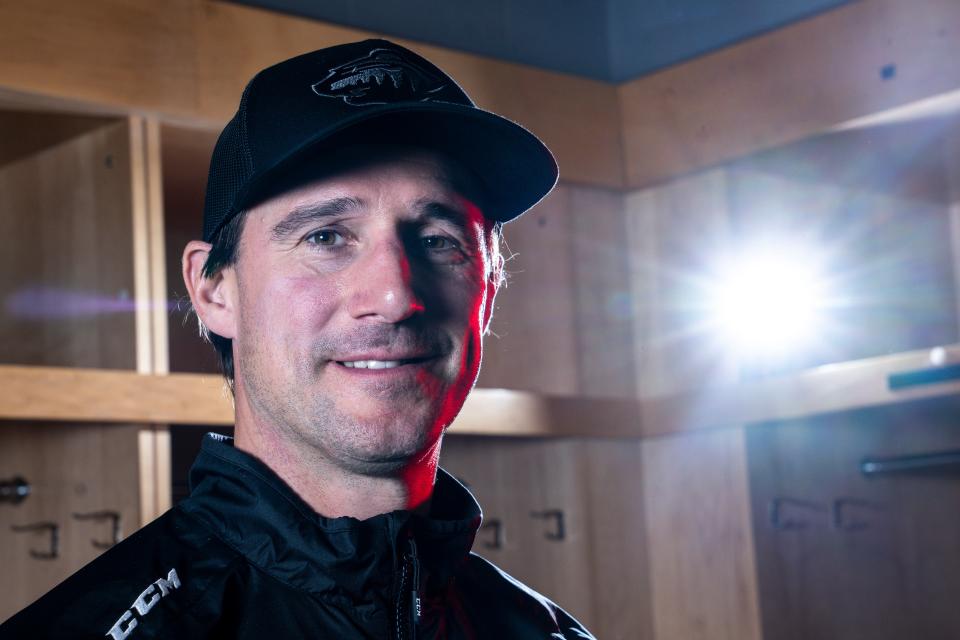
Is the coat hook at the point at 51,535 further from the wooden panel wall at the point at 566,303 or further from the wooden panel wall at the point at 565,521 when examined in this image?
the wooden panel wall at the point at 566,303

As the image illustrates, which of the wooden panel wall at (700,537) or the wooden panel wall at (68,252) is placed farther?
the wooden panel wall at (700,537)

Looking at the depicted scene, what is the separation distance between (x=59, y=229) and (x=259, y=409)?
1317 millimetres

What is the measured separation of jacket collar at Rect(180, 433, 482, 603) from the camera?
3.51 feet

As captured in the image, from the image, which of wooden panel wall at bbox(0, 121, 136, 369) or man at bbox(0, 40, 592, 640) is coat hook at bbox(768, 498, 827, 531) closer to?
wooden panel wall at bbox(0, 121, 136, 369)

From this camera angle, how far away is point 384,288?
110 cm

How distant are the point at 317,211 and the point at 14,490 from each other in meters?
1.29

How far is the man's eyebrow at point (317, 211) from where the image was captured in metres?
1.13

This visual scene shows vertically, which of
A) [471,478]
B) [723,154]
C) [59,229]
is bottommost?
[471,478]

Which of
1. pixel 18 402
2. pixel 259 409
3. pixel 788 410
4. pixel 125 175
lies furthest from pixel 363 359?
pixel 788 410

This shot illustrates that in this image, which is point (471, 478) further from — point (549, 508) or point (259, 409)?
point (259, 409)

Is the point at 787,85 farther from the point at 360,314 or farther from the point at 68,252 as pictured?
the point at 360,314

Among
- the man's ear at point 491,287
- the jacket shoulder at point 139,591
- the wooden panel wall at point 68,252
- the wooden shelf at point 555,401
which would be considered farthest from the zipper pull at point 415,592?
the wooden panel wall at point 68,252

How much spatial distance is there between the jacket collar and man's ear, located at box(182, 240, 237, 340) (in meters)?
0.13

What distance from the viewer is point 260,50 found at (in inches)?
95.9
